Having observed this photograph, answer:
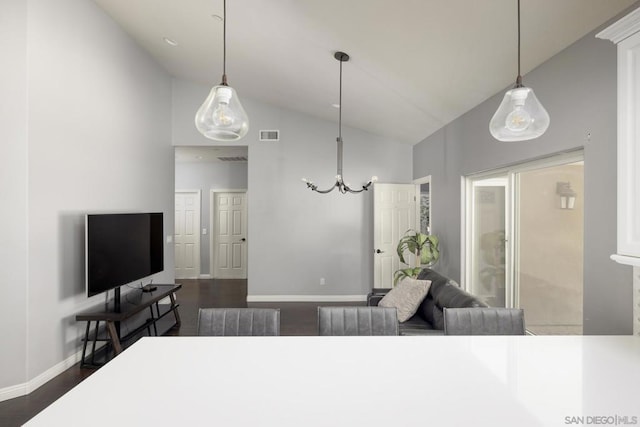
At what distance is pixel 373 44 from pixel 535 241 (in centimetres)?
221

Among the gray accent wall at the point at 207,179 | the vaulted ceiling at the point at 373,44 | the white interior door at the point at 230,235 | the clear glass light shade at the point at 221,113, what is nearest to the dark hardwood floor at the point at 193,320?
the white interior door at the point at 230,235

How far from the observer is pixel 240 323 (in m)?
1.97

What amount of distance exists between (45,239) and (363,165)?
14.3 feet

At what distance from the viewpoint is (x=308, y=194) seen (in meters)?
5.43

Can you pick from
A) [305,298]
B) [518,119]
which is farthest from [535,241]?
[305,298]

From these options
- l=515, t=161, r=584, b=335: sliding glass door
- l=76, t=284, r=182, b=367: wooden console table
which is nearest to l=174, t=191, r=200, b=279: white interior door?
l=76, t=284, r=182, b=367: wooden console table

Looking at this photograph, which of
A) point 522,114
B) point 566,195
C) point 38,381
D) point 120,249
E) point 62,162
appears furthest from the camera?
point 120,249

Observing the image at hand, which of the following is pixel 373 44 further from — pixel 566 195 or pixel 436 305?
pixel 436 305

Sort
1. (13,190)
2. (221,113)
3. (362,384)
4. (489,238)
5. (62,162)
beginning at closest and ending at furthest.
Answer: (362,384) → (221,113) → (13,190) → (62,162) → (489,238)

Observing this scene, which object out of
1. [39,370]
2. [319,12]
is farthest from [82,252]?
[319,12]

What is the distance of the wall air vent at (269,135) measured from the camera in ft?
17.5

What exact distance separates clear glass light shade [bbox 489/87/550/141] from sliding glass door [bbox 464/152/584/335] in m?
1.10

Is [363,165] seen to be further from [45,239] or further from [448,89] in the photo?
[45,239]

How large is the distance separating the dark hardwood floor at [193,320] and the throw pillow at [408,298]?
1.29 meters
